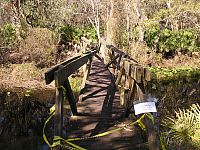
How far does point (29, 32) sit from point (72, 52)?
384cm

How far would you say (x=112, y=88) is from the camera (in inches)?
332

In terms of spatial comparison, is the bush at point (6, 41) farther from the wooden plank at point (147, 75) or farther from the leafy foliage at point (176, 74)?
the wooden plank at point (147, 75)

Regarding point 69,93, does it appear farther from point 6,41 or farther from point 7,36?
point 7,36

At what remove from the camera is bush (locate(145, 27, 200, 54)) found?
19.0 m

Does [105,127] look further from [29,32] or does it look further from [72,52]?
[72,52]

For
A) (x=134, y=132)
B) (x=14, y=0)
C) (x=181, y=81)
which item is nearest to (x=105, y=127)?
(x=134, y=132)

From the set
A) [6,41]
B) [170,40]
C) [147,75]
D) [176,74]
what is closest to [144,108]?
[147,75]

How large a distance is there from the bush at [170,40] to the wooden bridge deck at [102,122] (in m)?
11.2

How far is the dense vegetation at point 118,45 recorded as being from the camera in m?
10.6

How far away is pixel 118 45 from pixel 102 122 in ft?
35.1

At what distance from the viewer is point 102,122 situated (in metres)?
5.55

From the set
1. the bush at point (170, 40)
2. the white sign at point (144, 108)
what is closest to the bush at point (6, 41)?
the bush at point (170, 40)

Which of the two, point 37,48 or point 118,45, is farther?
point 37,48

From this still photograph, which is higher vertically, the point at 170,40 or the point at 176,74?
the point at 170,40
